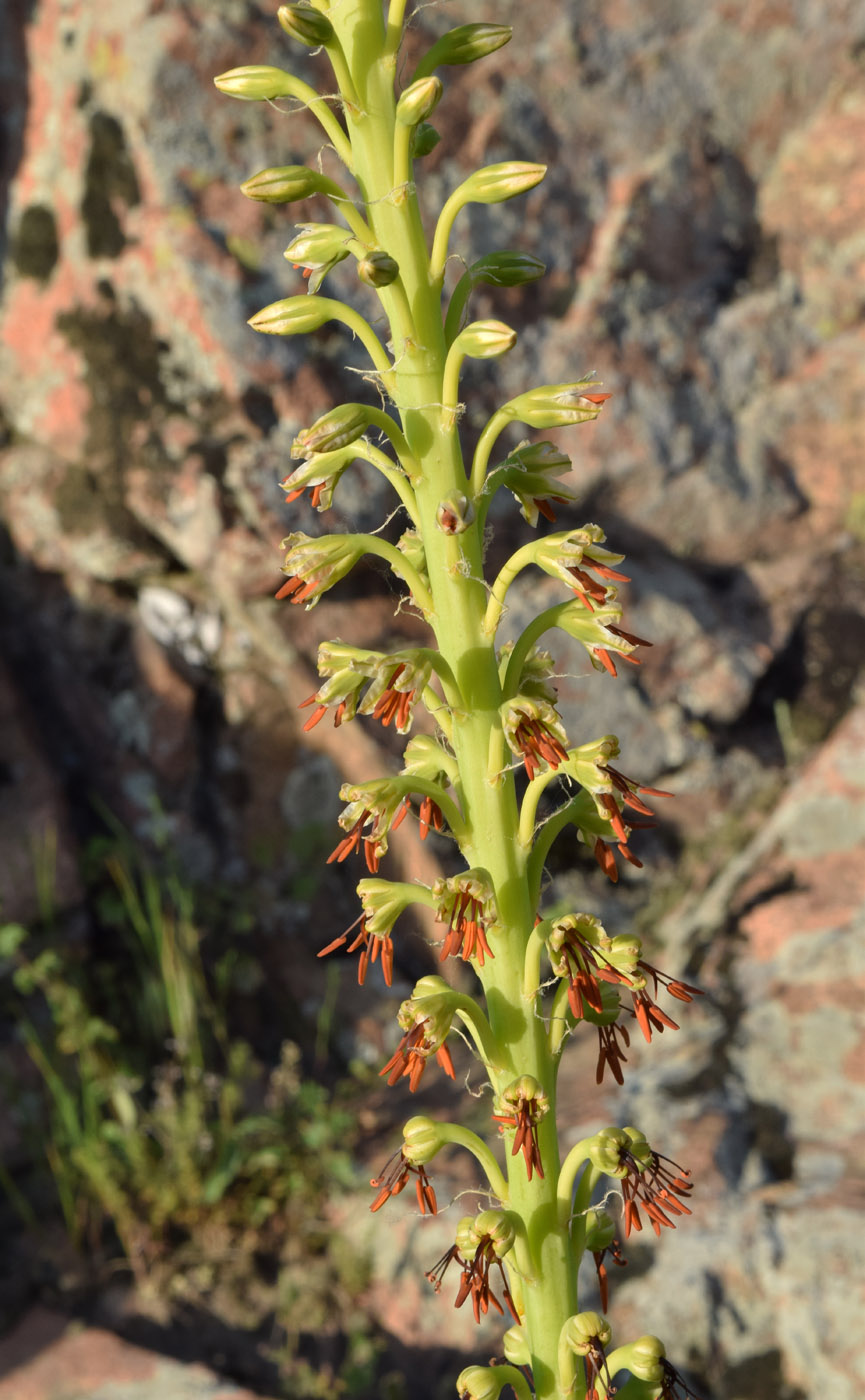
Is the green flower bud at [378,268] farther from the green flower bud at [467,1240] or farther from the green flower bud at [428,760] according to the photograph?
Answer: the green flower bud at [467,1240]

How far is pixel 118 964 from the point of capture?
616cm

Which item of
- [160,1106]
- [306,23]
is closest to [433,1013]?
[306,23]

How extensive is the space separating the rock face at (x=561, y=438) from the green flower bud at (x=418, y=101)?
4.28 metres

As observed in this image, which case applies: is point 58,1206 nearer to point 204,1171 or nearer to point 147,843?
point 204,1171

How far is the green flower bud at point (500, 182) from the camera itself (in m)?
1.93

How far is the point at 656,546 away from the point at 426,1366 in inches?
191

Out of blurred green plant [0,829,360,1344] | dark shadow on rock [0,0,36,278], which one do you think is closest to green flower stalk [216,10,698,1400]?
blurred green plant [0,829,360,1344]

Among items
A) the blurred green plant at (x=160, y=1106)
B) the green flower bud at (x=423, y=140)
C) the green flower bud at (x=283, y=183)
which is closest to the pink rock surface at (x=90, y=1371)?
the blurred green plant at (x=160, y=1106)

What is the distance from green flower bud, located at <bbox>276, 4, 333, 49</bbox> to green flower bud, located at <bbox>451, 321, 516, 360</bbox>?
1.79 feet

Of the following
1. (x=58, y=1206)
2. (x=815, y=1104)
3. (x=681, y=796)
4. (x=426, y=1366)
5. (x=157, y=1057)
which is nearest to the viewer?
(x=426, y=1366)

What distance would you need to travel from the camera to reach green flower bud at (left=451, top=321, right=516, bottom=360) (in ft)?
6.14

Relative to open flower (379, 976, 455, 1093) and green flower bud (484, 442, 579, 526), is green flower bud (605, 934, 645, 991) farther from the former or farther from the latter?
green flower bud (484, 442, 579, 526)

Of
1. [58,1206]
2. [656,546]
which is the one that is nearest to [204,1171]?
[58,1206]

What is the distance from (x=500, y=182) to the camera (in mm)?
1981
